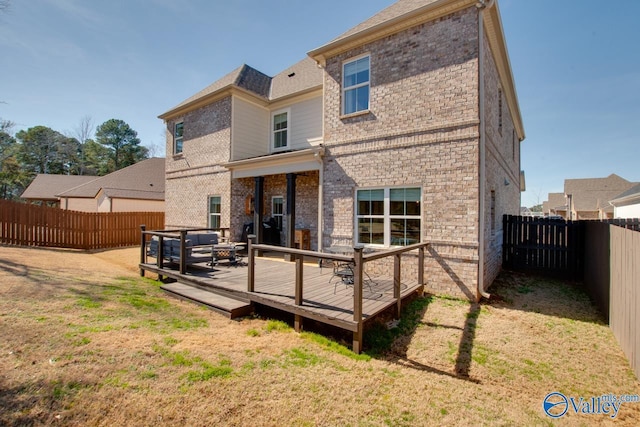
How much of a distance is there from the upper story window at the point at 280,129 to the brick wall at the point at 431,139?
4634mm

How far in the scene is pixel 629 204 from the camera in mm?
21859

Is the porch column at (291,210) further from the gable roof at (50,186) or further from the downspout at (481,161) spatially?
the gable roof at (50,186)

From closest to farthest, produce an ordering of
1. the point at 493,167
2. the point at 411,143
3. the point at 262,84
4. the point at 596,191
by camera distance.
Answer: the point at 411,143 → the point at 493,167 → the point at 262,84 → the point at 596,191

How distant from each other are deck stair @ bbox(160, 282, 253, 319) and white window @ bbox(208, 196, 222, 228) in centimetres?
544

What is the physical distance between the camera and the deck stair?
575 centimetres

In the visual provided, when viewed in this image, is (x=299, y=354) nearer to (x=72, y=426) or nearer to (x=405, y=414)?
(x=405, y=414)

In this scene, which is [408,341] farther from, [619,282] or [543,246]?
[543,246]

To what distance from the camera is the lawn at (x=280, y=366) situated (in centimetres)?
291

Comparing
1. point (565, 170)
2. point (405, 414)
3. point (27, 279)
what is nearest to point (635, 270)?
point (405, 414)

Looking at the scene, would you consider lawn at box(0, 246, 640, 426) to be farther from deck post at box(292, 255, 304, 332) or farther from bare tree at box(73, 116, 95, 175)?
bare tree at box(73, 116, 95, 175)

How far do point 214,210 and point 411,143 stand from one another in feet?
29.8

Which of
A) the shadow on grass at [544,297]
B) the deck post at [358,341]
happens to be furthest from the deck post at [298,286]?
the shadow on grass at [544,297]

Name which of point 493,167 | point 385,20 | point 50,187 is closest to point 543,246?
point 493,167

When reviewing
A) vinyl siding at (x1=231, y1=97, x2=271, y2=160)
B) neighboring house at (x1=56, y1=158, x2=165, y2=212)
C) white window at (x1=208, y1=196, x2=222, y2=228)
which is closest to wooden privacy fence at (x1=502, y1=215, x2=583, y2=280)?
vinyl siding at (x1=231, y1=97, x2=271, y2=160)
